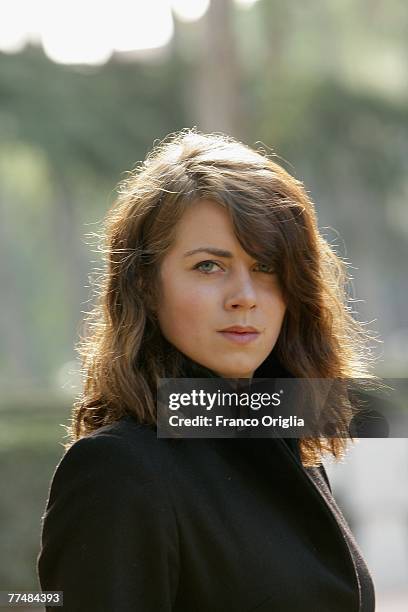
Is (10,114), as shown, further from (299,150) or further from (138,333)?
(138,333)

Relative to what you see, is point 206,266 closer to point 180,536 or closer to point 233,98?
point 180,536

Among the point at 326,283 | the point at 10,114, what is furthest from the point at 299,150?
the point at 326,283

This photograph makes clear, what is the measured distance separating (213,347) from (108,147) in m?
12.8

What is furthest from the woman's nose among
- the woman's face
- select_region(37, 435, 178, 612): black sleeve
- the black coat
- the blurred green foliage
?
the blurred green foliage

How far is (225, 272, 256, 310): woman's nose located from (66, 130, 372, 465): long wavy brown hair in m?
0.06

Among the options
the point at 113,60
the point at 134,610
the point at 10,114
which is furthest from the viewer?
the point at 113,60

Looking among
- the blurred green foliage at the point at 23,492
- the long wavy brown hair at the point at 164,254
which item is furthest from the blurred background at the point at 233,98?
the long wavy brown hair at the point at 164,254

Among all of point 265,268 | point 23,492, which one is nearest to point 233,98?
point 23,492

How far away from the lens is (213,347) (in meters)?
2.18

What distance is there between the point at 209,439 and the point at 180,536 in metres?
0.27

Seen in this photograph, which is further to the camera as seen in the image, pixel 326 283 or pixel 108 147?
pixel 108 147

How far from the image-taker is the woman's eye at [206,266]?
2182mm

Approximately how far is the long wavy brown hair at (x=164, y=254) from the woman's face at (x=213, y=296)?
0.02 meters

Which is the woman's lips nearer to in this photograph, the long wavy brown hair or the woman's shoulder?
the long wavy brown hair
